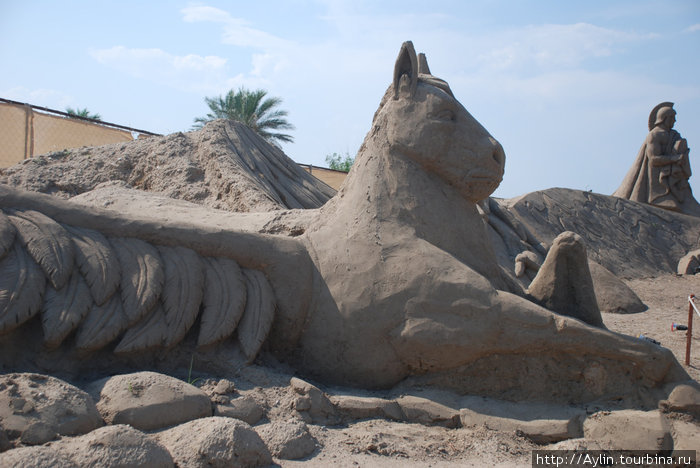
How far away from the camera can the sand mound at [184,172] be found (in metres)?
6.34

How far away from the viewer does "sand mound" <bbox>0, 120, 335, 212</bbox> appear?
634 centimetres

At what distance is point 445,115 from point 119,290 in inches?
77.1

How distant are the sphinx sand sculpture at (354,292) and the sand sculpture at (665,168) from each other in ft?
37.9

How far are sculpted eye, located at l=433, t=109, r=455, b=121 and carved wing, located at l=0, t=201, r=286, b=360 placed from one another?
130cm

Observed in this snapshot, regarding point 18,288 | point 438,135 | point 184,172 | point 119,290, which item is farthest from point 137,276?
point 184,172

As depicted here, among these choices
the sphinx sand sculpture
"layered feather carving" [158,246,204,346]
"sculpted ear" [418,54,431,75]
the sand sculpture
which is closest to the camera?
the sphinx sand sculpture

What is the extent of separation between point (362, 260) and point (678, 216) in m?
12.3

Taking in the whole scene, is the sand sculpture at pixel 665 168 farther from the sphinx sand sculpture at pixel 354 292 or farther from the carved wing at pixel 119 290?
the carved wing at pixel 119 290

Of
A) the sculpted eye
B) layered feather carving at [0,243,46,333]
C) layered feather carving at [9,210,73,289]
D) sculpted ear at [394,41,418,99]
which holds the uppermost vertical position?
sculpted ear at [394,41,418,99]

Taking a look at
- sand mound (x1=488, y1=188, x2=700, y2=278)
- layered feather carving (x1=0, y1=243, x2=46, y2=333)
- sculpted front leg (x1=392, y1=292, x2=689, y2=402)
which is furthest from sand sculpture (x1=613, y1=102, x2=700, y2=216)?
layered feather carving (x1=0, y1=243, x2=46, y2=333)

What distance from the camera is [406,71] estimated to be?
12.6ft

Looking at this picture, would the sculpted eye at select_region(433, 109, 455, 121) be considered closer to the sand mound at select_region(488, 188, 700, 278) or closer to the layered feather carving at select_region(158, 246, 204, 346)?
the layered feather carving at select_region(158, 246, 204, 346)

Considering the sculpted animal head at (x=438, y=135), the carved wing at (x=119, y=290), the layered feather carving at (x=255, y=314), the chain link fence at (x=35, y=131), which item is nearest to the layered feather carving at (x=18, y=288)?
the carved wing at (x=119, y=290)

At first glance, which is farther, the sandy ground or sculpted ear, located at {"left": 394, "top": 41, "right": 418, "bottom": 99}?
sculpted ear, located at {"left": 394, "top": 41, "right": 418, "bottom": 99}
